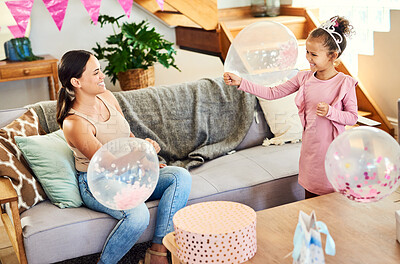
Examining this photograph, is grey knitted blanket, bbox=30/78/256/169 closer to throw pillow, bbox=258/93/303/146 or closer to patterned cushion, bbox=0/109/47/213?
throw pillow, bbox=258/93/303/146

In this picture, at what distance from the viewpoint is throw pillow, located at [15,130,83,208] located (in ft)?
7.62

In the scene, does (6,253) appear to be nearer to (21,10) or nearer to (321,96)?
(21,10)

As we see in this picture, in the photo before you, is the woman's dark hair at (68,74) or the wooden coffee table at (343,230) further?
the woman's dark hair at (68,74)

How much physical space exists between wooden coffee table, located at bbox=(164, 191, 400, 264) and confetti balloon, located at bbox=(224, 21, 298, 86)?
563 mm

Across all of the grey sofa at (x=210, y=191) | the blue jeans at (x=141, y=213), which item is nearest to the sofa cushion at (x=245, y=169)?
the grey sofa at (x=210, y=191)

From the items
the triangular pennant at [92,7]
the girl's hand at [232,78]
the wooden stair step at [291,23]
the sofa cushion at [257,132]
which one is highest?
the triangular pennant at [92,7]

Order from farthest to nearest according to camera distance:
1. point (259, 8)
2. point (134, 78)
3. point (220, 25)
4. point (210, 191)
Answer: point (259, 8)
point (134, 78)
point (220, 25)
point (210, 191)

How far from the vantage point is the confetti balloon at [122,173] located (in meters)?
1.66

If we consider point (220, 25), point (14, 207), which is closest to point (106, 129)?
point (14, 207)

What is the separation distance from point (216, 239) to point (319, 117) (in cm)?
87

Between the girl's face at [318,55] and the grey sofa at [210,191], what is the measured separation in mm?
691

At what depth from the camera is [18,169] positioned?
91.0 inches

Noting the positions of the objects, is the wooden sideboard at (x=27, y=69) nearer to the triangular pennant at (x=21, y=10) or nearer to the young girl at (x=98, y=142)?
the triangular pennant at (x=21, y=10)

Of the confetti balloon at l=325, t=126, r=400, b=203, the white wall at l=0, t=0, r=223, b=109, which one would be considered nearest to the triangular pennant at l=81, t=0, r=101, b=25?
the confetti balloon at l=325, t=126, r=400, b=203
